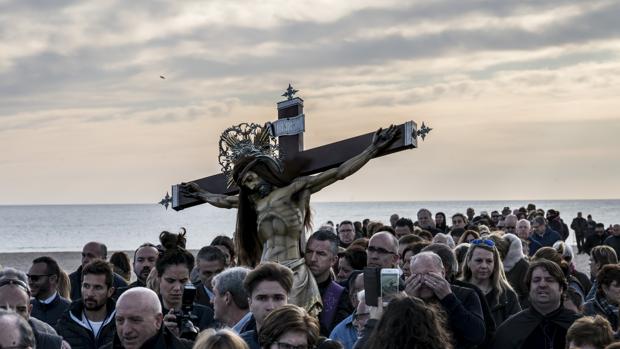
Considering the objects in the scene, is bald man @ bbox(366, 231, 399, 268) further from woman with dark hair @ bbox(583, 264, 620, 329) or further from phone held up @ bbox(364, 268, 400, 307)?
phone held up @ bbox(364, 268, 400, 307)

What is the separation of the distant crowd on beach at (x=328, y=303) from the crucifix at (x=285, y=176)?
0.21 m

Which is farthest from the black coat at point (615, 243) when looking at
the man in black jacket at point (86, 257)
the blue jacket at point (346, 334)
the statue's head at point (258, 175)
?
the blue jacket at point (346, 334)

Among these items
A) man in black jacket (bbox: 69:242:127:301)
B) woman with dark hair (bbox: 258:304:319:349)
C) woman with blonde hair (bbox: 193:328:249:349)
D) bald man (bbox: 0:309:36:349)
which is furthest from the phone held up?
man in black jacket (bbox: 69:242:127:301)

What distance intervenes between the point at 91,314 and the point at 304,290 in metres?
1.72

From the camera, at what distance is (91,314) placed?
8625mm

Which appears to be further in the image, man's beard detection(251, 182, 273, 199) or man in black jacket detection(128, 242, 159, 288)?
man in black jacket detection(128, 242, 159, 288)

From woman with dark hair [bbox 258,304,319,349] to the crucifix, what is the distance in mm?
2987

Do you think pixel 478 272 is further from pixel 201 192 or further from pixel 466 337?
pixel 201 192

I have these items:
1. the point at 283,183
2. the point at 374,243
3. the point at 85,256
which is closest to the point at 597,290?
the point at 374,243

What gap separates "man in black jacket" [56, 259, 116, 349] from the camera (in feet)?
27.8

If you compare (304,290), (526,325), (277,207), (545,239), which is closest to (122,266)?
(277,207)

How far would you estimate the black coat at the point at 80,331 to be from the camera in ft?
27.7

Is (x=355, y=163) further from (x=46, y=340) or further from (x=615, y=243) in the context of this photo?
(x=615, y=243)

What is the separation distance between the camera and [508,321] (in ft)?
26.9
